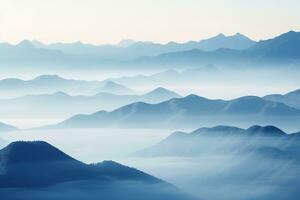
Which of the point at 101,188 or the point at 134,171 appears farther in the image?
the point at 134,171

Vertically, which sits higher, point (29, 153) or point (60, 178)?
point (29, 153)

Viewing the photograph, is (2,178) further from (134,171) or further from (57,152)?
(134,171)

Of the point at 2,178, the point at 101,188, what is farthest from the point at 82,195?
the point at 2,178

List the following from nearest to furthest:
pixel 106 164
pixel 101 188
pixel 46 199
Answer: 1. pixel 46 199
2. pixel 101 188
3. pixel 106 164

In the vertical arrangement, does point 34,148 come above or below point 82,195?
above

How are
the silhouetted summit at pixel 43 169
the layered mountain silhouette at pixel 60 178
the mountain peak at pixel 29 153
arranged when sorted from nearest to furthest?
1. the layered mountain silhouette at pixel 60 178
2. the silhouetted summit at pixel 43 169
3. the mountain peak at pixel 29 153

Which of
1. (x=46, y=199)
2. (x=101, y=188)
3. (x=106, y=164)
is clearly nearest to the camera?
(x=46, y=199)

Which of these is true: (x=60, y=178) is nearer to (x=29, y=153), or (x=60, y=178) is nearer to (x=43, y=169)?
(x=43, y=169)

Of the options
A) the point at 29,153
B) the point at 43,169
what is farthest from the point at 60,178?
the point at 29,153
